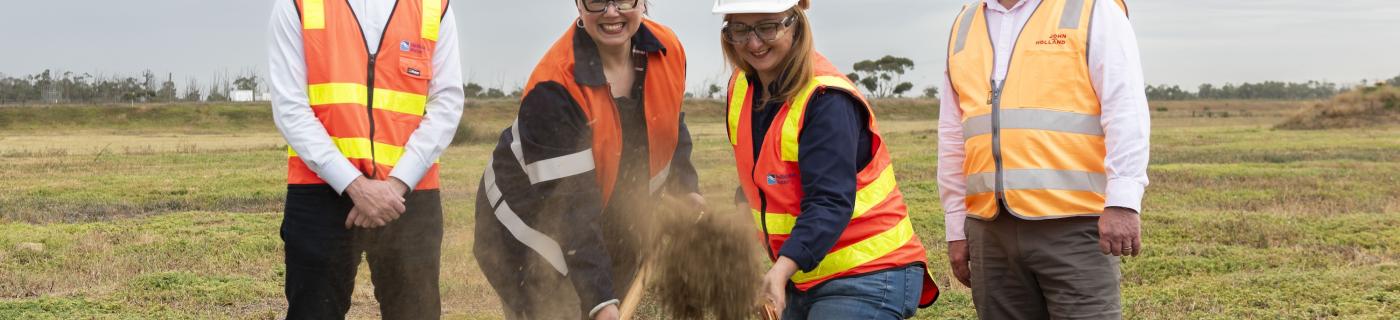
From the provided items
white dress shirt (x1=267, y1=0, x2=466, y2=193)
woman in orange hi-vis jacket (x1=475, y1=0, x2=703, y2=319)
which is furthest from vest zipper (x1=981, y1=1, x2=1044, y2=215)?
white dress shirt (x1=267, y1=0, x2=466, y2=193)

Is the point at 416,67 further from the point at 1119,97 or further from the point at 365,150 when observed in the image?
→ the point at 1119,97

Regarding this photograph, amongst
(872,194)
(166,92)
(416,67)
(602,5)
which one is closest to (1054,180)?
(872,194)

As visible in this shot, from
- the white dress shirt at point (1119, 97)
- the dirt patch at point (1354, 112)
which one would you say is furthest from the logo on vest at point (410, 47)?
the dirt patch at point (1354, 112)

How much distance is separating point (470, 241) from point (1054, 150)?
6.91ft

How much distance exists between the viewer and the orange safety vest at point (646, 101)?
346cm

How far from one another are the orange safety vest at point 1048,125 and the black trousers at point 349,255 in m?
1.86

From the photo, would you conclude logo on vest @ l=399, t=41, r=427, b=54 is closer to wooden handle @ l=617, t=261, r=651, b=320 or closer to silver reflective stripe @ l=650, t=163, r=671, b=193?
silver reflective stripe @ l=650, t=163, r=671, b=193

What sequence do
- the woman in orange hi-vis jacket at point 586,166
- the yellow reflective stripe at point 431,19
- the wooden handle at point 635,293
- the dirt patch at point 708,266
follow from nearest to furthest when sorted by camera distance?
the woman in orange hi-vis jacket at point 586,166 → the dirt patch at point 708,266 → the wooden handle at point 635,293 → the yellow reflective stripe at point 431,19

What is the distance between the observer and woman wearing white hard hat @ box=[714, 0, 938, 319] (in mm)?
2926

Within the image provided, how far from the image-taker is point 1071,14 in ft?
11.9

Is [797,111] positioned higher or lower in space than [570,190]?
higher

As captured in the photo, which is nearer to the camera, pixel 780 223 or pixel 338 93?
pixel 780 223

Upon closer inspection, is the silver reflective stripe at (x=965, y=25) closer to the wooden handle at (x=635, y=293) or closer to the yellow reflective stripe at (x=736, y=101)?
the yellow reflective stripe at (x=736, y=101)

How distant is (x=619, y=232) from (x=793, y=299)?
0.84 metres
